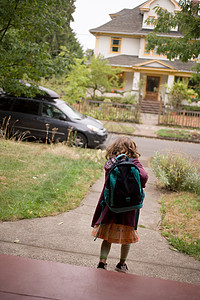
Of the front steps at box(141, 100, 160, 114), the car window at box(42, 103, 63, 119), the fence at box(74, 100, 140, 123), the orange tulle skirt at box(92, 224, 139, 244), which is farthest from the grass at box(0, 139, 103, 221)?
the front steps at box(141, 100, 160, 114)

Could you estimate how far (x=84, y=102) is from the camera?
2172 centimetres

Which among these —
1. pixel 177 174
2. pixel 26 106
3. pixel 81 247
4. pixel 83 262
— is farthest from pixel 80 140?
pixel 83 262

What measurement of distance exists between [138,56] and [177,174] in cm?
2700

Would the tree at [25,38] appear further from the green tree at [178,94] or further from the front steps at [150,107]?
the front steps at [150,107]

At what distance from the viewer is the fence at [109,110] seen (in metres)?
21.8

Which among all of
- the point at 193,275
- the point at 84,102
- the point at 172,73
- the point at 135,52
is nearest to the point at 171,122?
the point at 84,102

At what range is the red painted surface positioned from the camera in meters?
2.01

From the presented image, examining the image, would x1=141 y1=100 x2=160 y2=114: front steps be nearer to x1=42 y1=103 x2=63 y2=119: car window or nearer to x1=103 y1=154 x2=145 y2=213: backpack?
x1=42 y1=103 x2=63 y2=119: car window

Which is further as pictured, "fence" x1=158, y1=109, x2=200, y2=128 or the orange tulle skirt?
"fence" x1=158, y1=109, x2=200, y2=128

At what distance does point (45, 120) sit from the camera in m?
12.0

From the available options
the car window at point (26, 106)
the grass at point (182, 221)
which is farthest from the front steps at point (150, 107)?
the grass at point (182, 221)

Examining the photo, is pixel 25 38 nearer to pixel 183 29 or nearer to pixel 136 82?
pixel 183 29

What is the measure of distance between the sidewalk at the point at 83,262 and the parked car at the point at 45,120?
13.3 ft

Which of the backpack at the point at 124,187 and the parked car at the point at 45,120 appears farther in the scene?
the parked car at the point at 45,120
